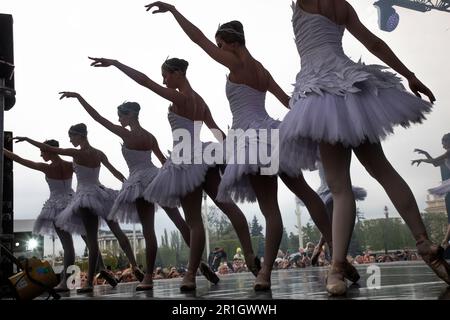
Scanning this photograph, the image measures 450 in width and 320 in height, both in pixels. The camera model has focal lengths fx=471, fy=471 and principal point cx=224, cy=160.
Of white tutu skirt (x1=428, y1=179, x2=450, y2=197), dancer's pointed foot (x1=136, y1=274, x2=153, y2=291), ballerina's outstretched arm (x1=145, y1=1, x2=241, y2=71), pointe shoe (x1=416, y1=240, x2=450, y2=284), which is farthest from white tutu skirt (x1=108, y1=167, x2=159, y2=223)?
white tutu skirt (x1=428, y1=179, x2=450, y2=197)

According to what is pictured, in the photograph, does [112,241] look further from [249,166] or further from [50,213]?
[249,166]

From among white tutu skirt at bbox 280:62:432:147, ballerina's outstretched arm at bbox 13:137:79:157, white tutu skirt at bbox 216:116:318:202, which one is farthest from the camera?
ballerina's outstretched arm at bbox 13:137:79:157

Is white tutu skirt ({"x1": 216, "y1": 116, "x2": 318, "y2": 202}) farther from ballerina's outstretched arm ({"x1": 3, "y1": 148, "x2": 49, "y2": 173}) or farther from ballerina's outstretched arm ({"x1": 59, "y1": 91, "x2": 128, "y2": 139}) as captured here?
ballerina's outstretched arm ({"x1": 3, "y1": 148, "x2": 49, "y2": 173})

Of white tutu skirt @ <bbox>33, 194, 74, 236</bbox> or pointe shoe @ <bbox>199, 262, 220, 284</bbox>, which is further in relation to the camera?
white tutu skirt @ <bbox>33, 194, 74, 236</bbox>

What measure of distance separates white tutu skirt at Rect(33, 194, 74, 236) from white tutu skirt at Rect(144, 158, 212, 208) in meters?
1.64

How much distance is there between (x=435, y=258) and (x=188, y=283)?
147cm

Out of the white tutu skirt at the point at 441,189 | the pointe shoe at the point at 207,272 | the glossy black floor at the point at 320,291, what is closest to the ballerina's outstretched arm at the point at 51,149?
the glossy black floor at the point at 320,291

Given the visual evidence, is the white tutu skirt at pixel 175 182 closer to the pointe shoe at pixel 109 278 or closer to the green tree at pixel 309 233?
the pointe shoe at pixel 109 278

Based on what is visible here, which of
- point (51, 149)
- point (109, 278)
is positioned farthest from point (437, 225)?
point (51, 149)

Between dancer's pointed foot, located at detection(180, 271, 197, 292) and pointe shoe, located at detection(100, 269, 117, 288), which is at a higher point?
dancer's pointed foot, located at detection(180, 271, 197, 292)

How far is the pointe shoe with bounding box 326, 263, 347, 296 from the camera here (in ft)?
4.91

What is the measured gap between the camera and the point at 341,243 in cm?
156
